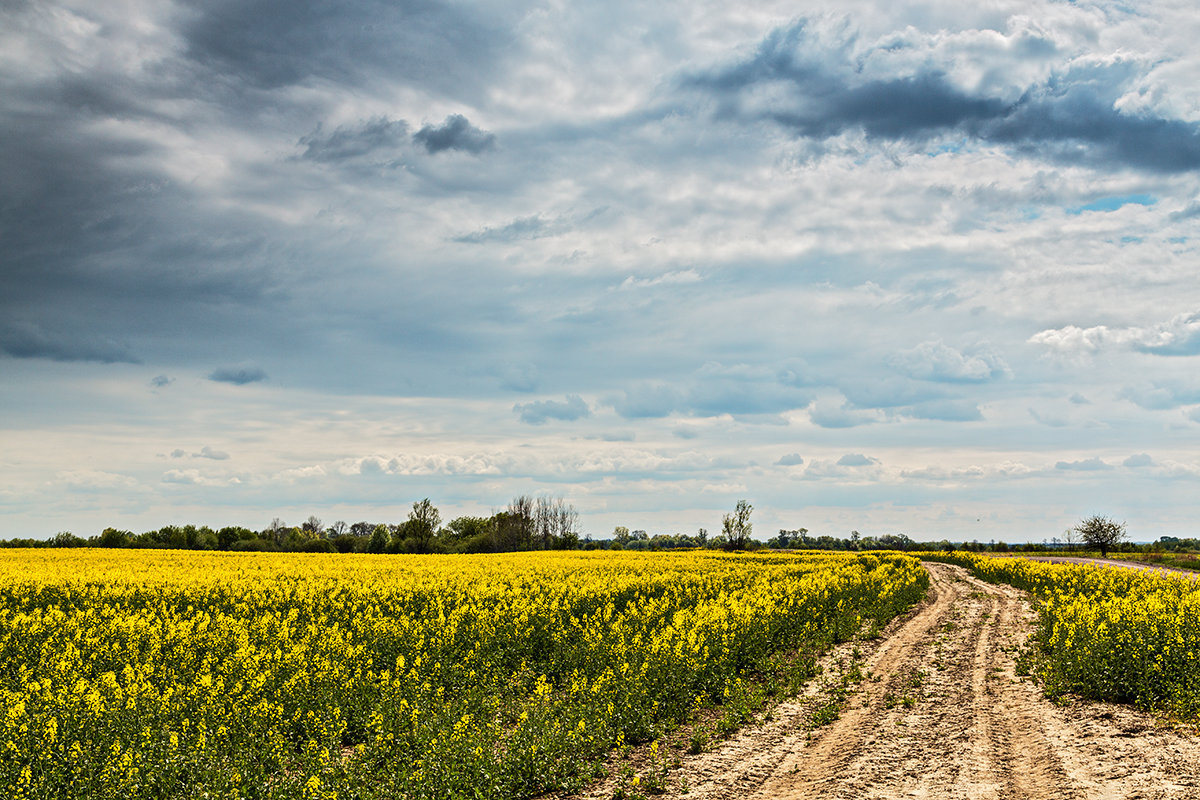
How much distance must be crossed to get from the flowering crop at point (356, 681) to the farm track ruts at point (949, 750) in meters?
1.68

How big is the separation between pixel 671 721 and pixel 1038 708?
22.9 ft

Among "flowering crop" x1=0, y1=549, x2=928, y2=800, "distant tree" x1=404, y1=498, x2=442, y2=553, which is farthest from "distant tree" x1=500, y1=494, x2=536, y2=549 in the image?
"flowering crop" x1=0, y1=549, x2=928, y2=800

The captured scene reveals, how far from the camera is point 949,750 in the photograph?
11.1 m

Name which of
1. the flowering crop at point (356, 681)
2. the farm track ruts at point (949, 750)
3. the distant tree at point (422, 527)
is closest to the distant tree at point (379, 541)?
the distant tree at point (422, 527)

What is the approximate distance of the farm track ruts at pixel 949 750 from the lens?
30.9 ft

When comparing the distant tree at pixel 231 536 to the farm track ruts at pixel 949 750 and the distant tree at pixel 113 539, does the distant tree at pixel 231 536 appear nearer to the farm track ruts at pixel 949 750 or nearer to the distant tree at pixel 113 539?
the distant tree at pixel 113 539

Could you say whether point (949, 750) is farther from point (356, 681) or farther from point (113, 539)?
point (113, 539)

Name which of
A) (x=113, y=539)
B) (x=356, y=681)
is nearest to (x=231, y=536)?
(x=113, y=539)

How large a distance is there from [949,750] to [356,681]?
31.8 ft

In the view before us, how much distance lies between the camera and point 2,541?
7719cm

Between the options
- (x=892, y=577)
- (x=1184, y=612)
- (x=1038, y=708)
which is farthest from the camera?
(x=892, y=577)

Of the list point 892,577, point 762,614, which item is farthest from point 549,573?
point 892,577

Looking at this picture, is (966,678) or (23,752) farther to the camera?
(966,678)

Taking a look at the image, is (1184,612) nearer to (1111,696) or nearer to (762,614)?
(1111,696)
